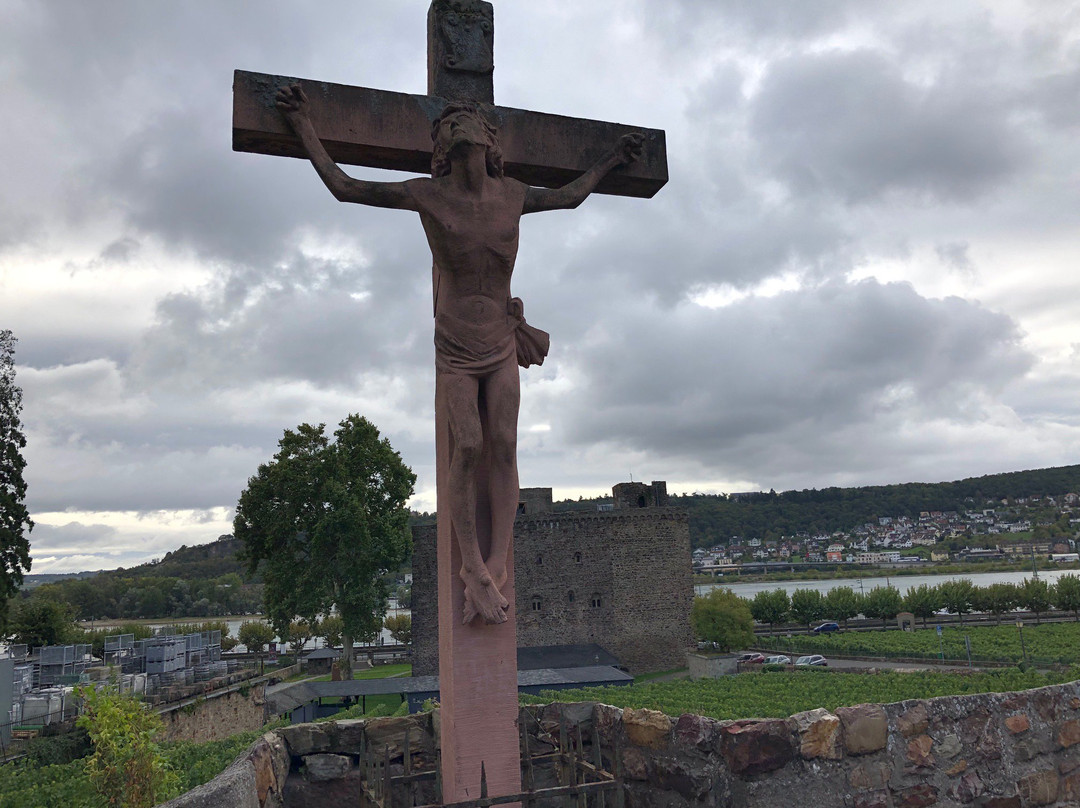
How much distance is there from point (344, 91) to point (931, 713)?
13.5ft

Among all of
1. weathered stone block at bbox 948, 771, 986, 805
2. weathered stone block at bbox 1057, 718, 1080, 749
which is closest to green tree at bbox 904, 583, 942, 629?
weathered stone block at bbox 1057, 718, 1080, 749

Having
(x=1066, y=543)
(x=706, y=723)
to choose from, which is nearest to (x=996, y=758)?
(x=706, y=723)

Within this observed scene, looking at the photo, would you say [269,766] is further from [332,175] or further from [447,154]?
[447,154]

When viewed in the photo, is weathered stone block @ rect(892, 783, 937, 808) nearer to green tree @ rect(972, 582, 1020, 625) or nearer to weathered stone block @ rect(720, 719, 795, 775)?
weathered stone block @ rect(720, 719, 795, 775)

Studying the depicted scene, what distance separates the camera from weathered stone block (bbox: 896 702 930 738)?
3.66 metres

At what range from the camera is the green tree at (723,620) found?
44.3 meters

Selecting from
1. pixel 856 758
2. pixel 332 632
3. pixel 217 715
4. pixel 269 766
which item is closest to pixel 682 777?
pixel 856 758

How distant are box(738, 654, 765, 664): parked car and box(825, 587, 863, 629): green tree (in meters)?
19.0

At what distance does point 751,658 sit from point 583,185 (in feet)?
140

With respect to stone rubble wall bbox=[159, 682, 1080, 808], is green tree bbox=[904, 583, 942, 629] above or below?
below

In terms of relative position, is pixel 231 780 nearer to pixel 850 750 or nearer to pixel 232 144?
pixel 850 750

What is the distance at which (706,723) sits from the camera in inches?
147

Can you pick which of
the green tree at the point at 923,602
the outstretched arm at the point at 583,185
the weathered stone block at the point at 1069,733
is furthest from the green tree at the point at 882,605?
the outstretched arm at the point at 583,185

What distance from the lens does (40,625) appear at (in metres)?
37.2
